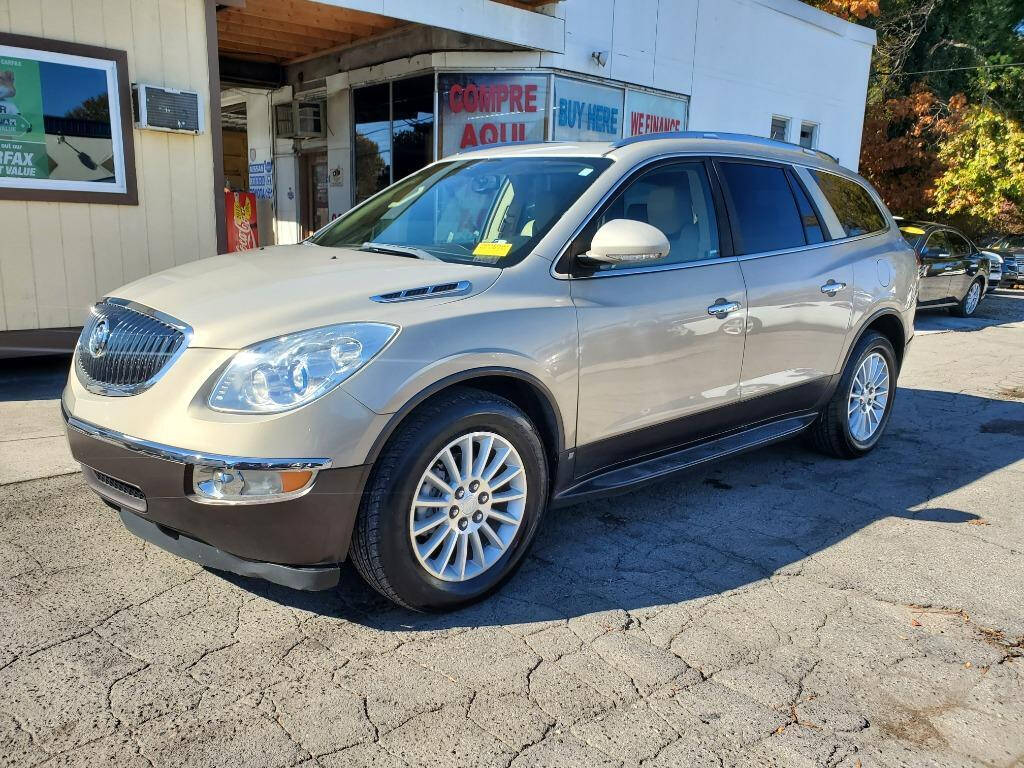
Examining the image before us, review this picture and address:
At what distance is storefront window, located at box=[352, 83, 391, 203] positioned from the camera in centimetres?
1215

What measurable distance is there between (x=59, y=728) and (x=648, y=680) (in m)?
1.84

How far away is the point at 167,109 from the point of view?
7.30 meters

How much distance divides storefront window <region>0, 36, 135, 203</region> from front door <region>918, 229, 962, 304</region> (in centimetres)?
1158

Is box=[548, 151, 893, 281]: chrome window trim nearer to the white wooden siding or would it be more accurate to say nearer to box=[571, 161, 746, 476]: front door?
box=[571, 161, 746, 476]: front door

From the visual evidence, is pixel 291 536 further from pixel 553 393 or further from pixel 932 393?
pixel 932 393

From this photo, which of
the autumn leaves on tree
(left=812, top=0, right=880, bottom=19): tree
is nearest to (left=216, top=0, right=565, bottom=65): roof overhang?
(left=812, top=0, right=880, bottom=19): tree

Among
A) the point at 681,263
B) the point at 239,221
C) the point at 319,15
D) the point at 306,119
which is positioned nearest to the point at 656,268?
the point at 681,263

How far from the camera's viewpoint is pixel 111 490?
303cm

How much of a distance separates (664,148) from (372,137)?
9218mm

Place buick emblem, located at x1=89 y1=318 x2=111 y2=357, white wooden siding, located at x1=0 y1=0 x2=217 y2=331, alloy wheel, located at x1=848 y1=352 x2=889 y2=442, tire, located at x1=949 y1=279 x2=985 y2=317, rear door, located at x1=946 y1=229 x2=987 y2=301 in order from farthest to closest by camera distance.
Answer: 1. tire, located at x1=949 y1=279 x2=985 y2=317
2. rear door, located at x1=946 y1=229 x2=987 y2=301
3. white wooden siding, located at x1=0 y1=0 x2=217 y2=331
4. alloy wheel, located at x1=848 y1=352 x2=889 y2=442
5. buick emblem, located at x1=89 y1=318 x2=111 y2=357

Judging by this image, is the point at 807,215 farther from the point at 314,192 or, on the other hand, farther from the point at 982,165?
the point at 982,165

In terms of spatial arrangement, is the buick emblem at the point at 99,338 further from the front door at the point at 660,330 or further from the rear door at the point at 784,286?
the rear door at the point at 784,286

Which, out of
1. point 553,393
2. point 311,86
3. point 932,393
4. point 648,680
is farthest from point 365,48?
point 648,680

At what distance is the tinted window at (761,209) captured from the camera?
170 inches
